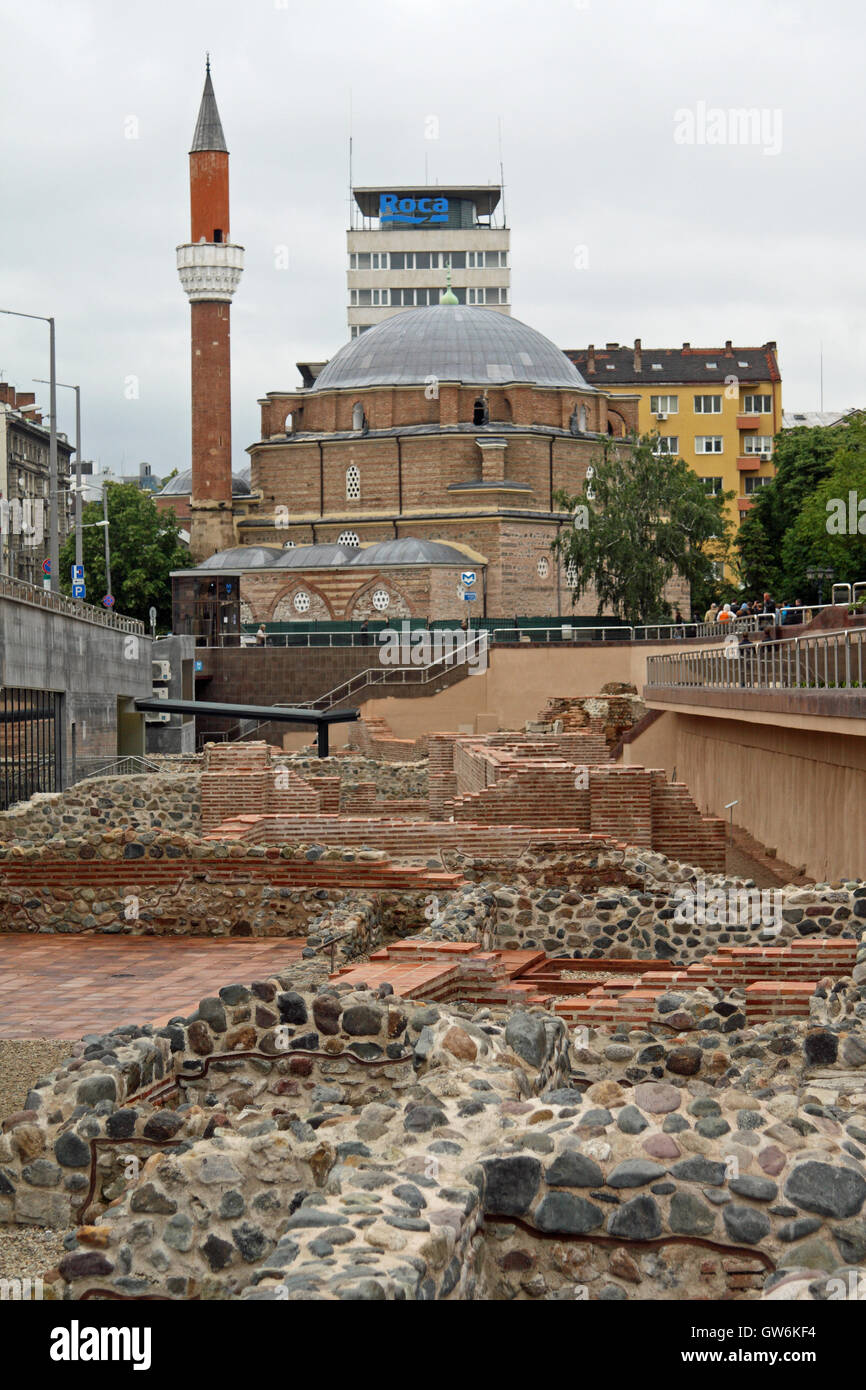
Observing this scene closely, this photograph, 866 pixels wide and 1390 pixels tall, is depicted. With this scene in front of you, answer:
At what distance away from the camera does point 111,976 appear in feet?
33.6

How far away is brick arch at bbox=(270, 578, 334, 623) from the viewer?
53938mm

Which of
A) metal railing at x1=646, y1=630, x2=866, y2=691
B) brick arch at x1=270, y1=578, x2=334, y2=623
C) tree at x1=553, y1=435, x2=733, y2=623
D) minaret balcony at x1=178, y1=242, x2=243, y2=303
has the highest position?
minaret balcony at x1=178, y1=242, x2=243, y2=303

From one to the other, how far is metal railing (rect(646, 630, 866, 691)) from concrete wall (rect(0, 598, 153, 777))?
9601mm

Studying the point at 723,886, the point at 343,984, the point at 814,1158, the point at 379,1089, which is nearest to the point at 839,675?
the point at 723,886

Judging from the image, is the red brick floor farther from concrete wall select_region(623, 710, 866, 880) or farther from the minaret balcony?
the minaret balcony

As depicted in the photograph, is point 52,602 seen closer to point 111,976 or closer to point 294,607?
point 111,976

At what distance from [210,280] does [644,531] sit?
18.1 metres

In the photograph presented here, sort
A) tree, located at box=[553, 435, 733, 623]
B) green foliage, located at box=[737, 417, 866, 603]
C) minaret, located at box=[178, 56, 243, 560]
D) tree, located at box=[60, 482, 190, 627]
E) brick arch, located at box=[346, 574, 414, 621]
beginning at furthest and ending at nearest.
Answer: tree, located at box=[60, 482, 190, 627] → minaret, located at box=[178, 56, 243, 560] → brick arch, located at box=[346, 574, 414, 621] → green foliage, located at box=[737, 417, 866, 603] → tree, located at box=[553, 435, 733, 623]

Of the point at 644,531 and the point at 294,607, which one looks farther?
the point at 294,607

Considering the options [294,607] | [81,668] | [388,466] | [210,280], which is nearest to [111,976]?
[81,668]

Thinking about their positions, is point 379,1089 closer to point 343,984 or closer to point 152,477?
point 343,984

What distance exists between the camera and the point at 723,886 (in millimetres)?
11391

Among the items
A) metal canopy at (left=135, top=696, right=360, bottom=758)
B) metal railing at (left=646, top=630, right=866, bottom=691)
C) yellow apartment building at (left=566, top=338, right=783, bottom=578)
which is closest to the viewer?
metal railing at (left=646, top=630, right=866, bottom=691)

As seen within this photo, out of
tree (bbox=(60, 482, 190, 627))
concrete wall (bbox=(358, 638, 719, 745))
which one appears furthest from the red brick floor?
tree (bbox=(60, 482, 190, 627))
